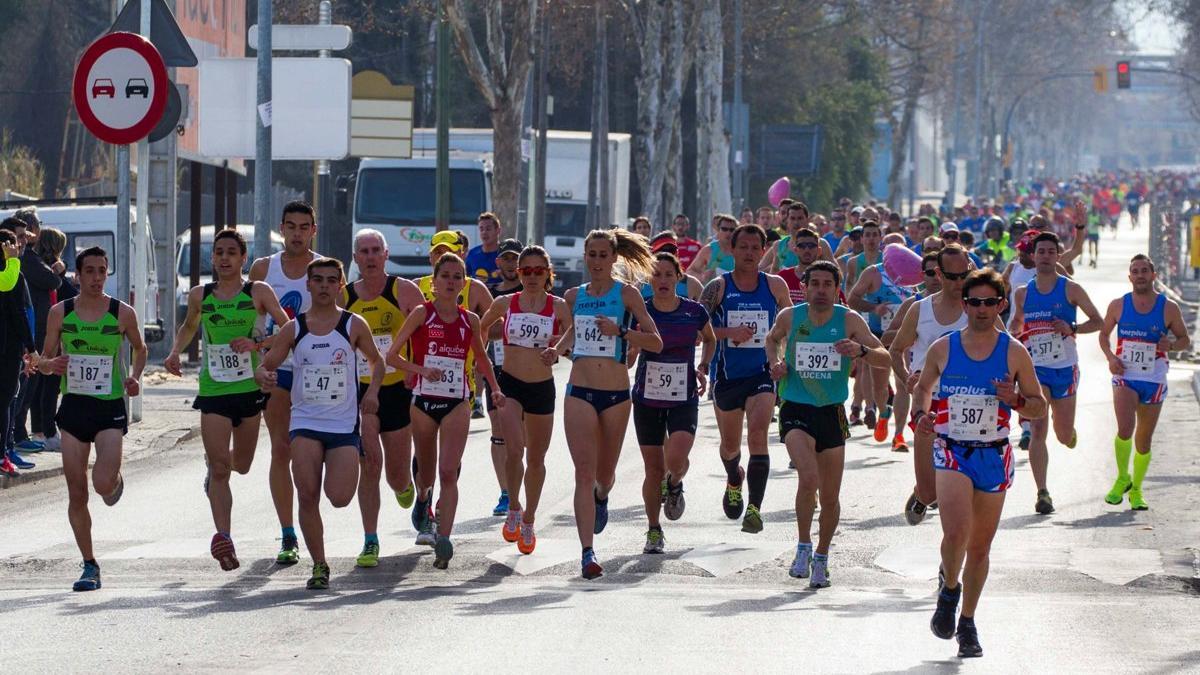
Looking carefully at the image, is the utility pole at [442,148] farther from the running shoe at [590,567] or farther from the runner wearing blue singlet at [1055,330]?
the running shoe at [590,567]

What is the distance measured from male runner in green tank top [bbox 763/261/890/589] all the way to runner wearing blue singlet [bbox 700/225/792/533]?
97 centimetres

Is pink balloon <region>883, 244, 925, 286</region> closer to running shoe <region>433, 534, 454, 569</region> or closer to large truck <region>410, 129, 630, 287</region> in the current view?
running shoe <region>433, 534, 454, 569</region>

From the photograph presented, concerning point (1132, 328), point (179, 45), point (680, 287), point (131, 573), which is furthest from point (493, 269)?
point (131, 573)

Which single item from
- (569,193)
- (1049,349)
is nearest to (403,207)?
(569,193)

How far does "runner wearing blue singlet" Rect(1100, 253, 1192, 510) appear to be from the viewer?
14250 mm

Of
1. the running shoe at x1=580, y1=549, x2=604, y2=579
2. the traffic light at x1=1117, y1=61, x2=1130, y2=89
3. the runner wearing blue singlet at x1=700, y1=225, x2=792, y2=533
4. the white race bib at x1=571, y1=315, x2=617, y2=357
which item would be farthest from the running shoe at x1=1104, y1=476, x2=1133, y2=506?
the traffic light at x1=1117, y1=61, x2=1130, y2=89

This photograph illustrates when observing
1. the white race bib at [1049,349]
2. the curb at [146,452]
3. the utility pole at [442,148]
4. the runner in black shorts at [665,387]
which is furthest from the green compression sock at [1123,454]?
the utility pole at [442,148]

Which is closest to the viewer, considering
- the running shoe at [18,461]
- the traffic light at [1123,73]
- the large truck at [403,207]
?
the running shoe at [18,461]

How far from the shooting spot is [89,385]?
1090 centimetres

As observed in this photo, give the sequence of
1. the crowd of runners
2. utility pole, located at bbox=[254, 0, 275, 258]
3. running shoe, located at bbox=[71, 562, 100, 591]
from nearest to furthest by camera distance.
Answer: running shoe, located at bbox=[71, 562, 100, 591] → the crowd of runners → utility pole, located at bbox=[254, 0, 275, 258]

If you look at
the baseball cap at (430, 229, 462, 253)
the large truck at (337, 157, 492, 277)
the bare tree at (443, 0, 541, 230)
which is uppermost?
the bare tree at (443, 0, 541, 230)

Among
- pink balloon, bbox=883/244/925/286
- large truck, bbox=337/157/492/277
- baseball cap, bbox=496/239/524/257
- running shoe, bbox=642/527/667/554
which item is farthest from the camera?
large truck, bbox=337/157/492/277

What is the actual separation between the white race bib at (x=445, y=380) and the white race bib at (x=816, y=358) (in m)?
1.81

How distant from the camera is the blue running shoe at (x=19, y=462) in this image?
50.4 feet
